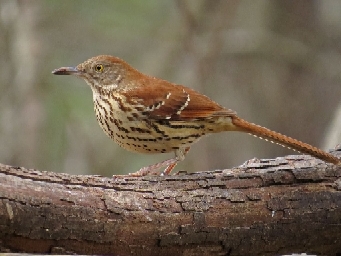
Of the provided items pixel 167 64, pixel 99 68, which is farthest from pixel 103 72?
pixel 167 64

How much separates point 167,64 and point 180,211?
3922 mm

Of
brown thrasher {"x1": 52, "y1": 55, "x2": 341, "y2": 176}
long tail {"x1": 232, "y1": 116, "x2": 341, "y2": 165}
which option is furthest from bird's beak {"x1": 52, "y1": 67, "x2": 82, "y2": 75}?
long tail {"x1": 232, "y1": 116, "x2": 341, "y2": 165}

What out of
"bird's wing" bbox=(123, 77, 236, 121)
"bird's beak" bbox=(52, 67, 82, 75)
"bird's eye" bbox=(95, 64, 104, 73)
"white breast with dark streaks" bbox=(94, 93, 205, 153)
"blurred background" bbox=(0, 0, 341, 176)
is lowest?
"white breast with dark streaks" bbox=(94, 93, 205, 153)

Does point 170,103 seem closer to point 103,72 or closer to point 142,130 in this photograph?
point 142,130

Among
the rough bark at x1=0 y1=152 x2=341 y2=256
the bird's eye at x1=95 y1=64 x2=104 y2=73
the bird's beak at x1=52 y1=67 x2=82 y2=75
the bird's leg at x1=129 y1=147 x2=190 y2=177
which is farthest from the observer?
the bird's eye at x1=95 y1=64 x2=104 y2=73

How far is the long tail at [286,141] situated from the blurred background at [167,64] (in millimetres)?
2081

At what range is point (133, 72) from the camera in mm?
5047

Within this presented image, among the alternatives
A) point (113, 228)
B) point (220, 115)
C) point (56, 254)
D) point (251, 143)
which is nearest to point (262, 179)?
point (220, 115)

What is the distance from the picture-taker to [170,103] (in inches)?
187

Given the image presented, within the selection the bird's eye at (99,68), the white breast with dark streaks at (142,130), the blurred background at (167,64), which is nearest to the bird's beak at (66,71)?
the bird's eye at (99,68)

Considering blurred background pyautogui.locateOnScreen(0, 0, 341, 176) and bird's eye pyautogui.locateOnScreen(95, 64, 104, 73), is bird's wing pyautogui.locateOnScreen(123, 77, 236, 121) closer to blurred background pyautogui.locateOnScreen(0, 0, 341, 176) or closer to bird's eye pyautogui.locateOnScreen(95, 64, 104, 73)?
bird's eye pyautogui.locateOnScreen(95, 64, 104, 73)

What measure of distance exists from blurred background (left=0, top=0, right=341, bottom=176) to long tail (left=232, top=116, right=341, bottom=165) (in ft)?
6.83

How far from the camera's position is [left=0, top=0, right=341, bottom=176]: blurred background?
6.77m

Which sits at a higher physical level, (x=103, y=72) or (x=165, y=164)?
(x=103, y=72)
